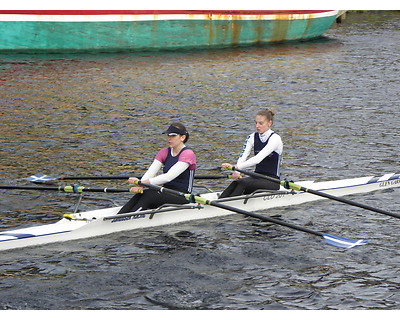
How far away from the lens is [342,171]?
21109 mm

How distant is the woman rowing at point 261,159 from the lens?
16953 millimetres

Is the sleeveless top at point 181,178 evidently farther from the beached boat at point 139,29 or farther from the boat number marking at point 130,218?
the beached boat at point 139,29

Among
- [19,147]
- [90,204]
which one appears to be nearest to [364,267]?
[90,204]

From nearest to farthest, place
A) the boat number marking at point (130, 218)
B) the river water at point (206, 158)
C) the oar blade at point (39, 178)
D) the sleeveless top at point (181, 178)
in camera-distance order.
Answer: the river water at point (206, 158)
the boat number marking at point (130, 218)
the sleeveless top at point (181, 178)
the oar blade at point (39, 178)

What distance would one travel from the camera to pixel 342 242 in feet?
47.6

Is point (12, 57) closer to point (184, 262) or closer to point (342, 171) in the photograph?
point (342, 171)

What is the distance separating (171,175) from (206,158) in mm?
7005

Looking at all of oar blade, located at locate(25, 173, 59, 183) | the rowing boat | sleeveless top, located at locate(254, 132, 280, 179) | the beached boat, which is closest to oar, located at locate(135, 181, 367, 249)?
the rowing boat

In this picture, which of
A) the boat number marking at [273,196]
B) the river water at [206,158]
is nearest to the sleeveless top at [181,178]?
the river water at [206,158]

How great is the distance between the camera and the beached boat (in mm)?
42844

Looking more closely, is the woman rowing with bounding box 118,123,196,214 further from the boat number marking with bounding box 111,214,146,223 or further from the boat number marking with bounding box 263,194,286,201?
the boat number marking with bounding box 263,194,286,201

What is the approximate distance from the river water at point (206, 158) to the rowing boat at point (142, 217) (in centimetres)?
22

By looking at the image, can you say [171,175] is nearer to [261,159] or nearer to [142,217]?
[142,217]

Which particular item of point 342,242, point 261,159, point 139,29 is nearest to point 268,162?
point 261,159
